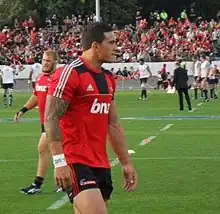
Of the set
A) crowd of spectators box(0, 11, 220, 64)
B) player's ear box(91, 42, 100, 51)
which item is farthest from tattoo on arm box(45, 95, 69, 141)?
crowd of spectators box(0, 11, 220, 64)

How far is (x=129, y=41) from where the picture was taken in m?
60.7

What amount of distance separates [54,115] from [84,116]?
33 centimetres

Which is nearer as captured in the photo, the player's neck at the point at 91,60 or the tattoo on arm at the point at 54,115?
the tattoo on arm at the point at 54,115

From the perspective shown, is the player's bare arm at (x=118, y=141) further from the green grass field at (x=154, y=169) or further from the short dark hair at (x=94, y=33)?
the green grass field at (x=154, y=169)

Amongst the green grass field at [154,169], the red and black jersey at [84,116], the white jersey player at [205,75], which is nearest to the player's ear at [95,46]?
the red and black jersey at [84,116]

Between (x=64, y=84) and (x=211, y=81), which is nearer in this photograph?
(x=64, y=84)

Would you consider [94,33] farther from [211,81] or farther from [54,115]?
[211,81]

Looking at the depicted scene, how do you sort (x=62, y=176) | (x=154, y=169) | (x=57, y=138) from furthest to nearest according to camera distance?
(x=154, y=169) < (x=57, y=138) < (x=62, y=176)

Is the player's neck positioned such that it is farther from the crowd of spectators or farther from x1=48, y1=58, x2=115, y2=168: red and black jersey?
the crowd of spectators

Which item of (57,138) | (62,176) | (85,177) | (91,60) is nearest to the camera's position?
(62,176)

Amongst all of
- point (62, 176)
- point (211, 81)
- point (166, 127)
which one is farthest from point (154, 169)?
point (211, 81)

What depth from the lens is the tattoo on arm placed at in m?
7.39

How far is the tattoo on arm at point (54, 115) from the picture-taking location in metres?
7.39

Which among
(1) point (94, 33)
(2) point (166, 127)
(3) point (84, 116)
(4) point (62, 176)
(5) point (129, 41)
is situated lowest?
(5) point (129, 41)
